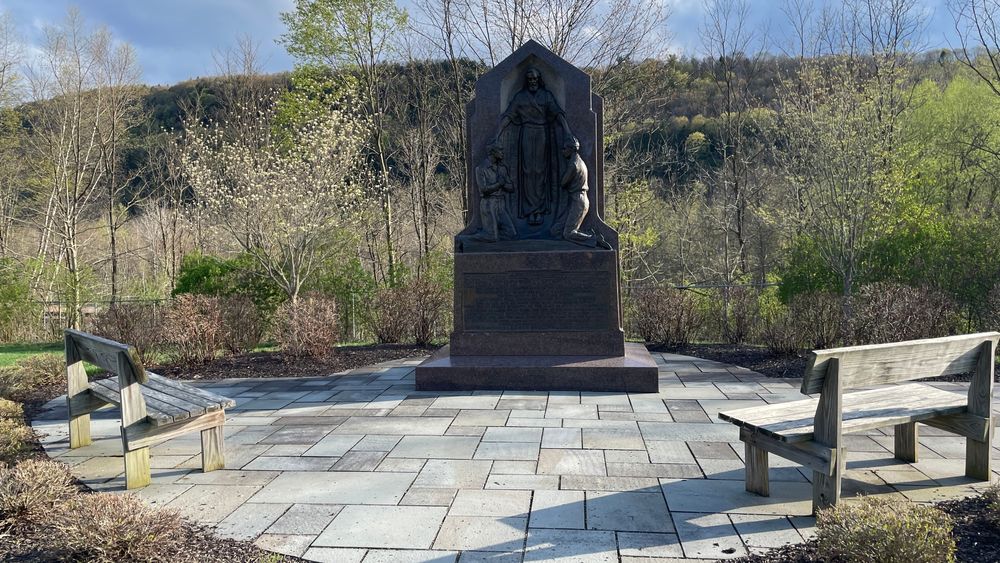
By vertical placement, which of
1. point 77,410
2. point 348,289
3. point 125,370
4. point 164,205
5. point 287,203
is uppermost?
point 164,205

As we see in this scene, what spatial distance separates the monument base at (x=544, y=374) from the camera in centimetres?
675

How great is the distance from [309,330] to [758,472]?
23.2 ft

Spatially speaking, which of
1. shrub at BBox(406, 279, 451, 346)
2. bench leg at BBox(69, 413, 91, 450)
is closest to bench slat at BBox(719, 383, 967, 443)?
bench leg at BBox(69, 413, 91, 450)

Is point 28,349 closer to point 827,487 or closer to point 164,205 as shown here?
point 164,205

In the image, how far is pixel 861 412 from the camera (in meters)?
3.67

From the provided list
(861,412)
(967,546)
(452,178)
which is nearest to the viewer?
(967,546)

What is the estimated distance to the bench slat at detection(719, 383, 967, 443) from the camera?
3453 mm

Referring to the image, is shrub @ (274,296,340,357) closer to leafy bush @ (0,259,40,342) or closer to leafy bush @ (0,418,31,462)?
leafy bush @ (0,418,31,462)

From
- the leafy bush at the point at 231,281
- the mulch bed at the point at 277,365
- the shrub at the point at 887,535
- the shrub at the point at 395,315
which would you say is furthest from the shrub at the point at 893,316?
the leafy bush at the point at 231,281

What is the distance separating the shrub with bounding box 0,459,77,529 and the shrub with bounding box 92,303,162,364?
6.45 m

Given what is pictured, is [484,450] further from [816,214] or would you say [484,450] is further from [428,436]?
[816,214]

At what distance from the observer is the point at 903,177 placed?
475 inches

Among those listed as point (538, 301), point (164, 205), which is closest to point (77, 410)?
point (538, 301)

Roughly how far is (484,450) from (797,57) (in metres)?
15.5
